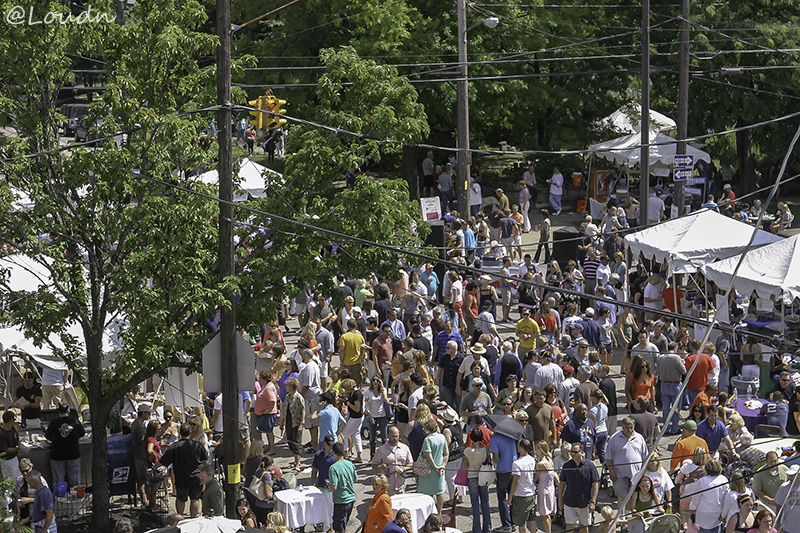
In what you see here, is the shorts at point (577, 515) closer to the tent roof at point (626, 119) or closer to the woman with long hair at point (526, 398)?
the woman with long hair at point (526, 398)

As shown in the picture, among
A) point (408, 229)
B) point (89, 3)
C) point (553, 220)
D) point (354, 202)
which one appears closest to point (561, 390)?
point (408, 229)

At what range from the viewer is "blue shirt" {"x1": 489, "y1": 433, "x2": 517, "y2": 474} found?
44.6 feet

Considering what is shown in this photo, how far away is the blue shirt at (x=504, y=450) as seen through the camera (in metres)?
13.6

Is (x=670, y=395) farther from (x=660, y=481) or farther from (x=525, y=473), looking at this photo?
(x=525, y=473)

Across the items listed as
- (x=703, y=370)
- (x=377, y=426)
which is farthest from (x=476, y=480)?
(x=703, y=370)

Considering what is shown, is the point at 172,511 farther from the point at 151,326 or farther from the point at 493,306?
the point at 493,306

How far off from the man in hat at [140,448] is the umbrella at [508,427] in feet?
16.0

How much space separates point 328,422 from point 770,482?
5.73 m

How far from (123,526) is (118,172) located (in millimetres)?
4319

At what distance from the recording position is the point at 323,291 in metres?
14.3

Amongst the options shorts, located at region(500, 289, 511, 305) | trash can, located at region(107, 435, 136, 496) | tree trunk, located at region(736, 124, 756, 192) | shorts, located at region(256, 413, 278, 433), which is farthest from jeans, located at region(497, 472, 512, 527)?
tree trunk, located at region(736, 124, 756, 192)

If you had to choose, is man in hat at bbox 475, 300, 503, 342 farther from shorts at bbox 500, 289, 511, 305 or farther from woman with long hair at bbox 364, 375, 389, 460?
woman with long hair at bbox 364, 375, 389, 460

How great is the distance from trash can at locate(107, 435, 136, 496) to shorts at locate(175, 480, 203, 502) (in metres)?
Result: 1.32

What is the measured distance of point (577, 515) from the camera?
523 inches
